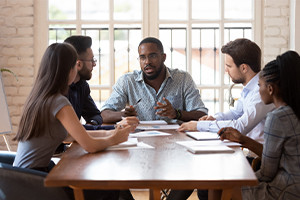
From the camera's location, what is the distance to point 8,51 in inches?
186

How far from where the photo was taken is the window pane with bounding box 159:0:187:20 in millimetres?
4863

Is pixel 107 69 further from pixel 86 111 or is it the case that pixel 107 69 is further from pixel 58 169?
pixel 58 169

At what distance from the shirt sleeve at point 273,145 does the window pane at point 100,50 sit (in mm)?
2995

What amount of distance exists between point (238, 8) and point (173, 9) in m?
0.68

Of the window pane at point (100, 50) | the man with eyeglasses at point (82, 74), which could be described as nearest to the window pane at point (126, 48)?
the window pane at point (100, 50)

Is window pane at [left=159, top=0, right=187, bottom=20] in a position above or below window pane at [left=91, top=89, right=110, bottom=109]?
above

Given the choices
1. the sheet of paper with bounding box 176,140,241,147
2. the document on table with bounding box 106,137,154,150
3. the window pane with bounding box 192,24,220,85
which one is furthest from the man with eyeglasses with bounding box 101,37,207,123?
the document on table with bounding box 106,137,154,150

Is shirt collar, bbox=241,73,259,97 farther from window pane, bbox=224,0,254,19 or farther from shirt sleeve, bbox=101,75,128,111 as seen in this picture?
window pane, bbox=224,0,254,19

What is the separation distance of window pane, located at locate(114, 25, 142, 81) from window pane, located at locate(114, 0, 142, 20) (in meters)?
0.12

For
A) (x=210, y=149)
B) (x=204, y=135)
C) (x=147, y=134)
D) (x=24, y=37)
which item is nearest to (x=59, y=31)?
(x=24, y=37)

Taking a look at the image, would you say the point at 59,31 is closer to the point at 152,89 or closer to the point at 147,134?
the point at 152,89

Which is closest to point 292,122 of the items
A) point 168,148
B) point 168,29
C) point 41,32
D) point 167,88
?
point 168,148

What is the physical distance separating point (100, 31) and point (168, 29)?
2.37 feet

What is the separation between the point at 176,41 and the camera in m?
4.94
